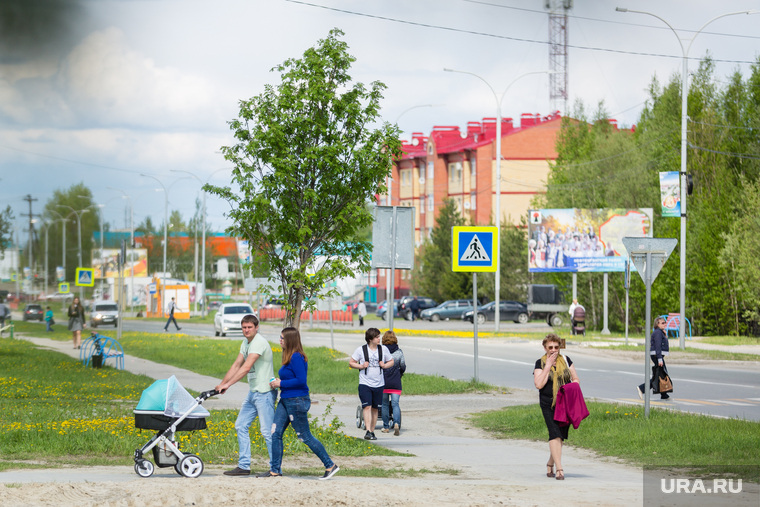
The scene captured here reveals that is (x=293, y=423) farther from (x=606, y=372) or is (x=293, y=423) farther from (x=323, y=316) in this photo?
(x=323, y=316)

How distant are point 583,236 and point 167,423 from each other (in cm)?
4236

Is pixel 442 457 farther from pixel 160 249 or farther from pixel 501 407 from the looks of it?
pixel 160 249

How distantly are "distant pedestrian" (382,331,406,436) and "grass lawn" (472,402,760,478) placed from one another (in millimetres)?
1542

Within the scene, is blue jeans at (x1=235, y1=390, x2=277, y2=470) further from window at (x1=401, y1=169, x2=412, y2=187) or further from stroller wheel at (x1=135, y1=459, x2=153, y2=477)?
window at (x1=401, y1=169, x2=412, y2=187)

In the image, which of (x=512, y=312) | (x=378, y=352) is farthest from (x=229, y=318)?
(x=378, y=352)

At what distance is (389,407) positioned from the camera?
1529cm

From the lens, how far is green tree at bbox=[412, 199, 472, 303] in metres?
75.9

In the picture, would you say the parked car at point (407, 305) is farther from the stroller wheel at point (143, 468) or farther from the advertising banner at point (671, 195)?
the stroller wheel at point (143, 468)

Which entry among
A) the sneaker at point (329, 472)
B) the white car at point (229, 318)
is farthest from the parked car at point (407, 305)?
the sneaker at point (329, 472)

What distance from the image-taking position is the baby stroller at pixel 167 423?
965cm

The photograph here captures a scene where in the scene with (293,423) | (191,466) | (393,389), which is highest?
(293,423)

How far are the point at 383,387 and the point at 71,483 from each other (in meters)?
6.54

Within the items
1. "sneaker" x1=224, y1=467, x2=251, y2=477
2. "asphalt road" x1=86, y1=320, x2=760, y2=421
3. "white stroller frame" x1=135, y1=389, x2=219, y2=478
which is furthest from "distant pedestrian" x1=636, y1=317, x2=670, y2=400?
"white stroller frame" x1=135, y1=389, x2=219, y2=478

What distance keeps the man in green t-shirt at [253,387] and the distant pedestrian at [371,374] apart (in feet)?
12.9
